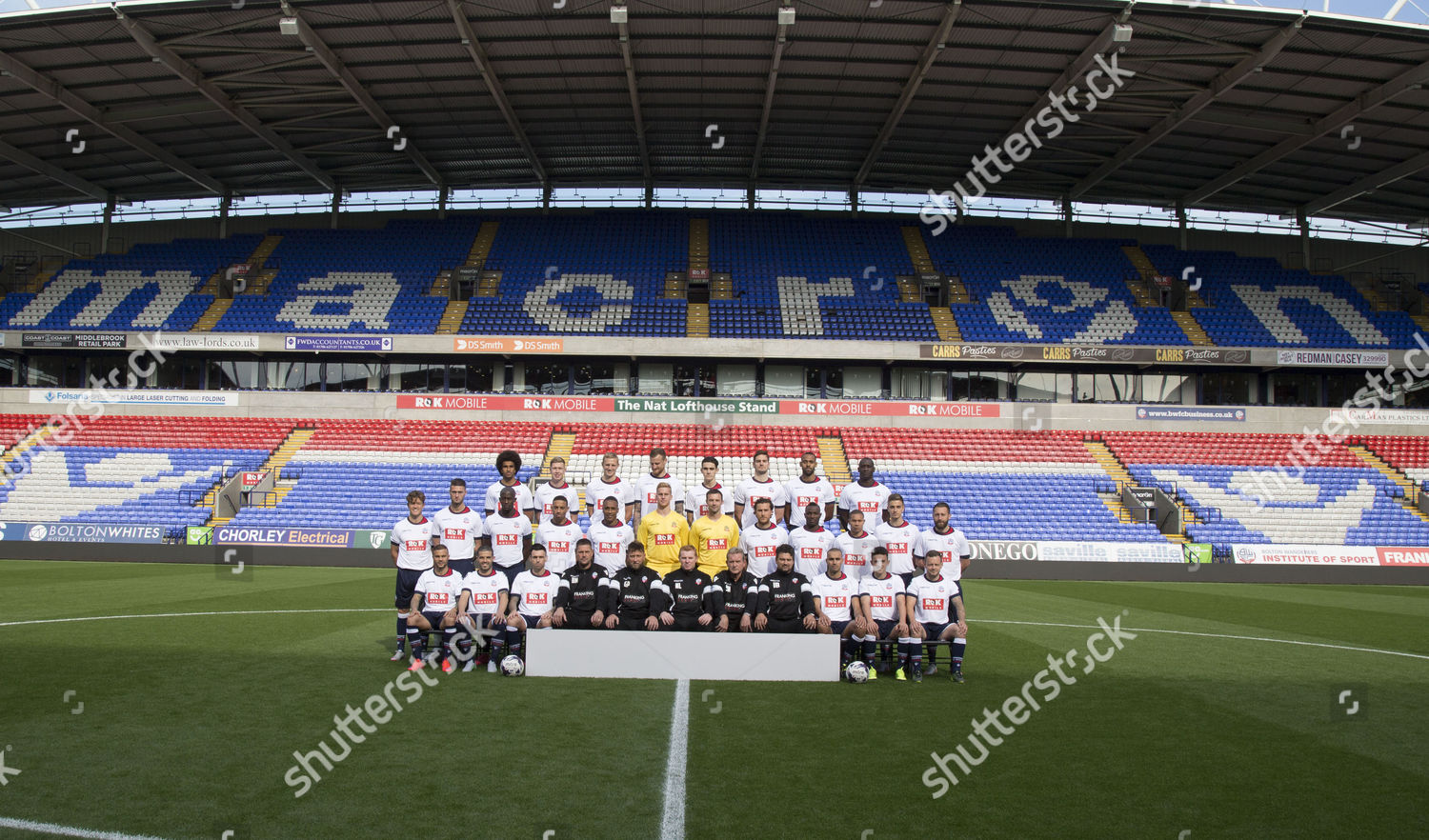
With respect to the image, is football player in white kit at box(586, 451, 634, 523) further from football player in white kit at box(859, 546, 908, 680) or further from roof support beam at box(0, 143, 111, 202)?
roof support beam at box(0, 143, 111, 202)

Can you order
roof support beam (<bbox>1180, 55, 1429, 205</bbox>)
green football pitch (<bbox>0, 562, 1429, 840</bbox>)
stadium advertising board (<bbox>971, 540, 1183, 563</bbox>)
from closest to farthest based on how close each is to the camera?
green football pitch (<bbox>0, 562, 1429, 840</bbox>), stadium advertising board (<bbox>971, 540, 1183, 563</bbox>), roof support beam (<bbox>1180, 55, 1429, 205</bbox>)

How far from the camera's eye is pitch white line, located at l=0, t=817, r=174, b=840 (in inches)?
195

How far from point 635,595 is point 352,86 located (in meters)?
24.1

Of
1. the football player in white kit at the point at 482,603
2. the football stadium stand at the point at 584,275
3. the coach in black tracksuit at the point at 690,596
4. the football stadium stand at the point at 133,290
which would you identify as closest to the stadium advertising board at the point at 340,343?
the football stadium stand at the point at 584,275

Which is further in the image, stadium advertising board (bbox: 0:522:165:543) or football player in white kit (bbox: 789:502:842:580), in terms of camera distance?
stadium advertising board (bbox: 0:522:165:543)

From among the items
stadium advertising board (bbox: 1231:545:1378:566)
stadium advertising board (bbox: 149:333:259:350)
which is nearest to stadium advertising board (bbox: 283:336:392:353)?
stadium advertising board (bbox: 149:333:259:350)

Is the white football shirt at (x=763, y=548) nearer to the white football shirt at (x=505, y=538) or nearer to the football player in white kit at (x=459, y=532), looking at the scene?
the white football shirt at (x=505, y=538)

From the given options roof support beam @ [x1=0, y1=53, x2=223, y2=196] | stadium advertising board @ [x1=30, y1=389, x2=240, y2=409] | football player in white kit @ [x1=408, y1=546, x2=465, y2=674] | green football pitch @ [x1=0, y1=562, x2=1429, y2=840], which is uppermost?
roof support beam @ [x1=0, y1=53, x2=223, y2=196]

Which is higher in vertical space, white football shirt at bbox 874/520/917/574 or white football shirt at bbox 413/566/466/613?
white football shirt at bbox 874/520/917/574

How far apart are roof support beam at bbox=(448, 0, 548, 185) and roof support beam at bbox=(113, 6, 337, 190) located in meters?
7.97

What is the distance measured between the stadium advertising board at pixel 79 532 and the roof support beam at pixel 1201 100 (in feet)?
105

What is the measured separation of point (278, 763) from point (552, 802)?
2.12 metres

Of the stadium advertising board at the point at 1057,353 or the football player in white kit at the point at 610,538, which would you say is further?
the stadium advertising board at the point at 1057,353

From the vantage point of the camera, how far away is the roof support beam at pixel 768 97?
988 inches
